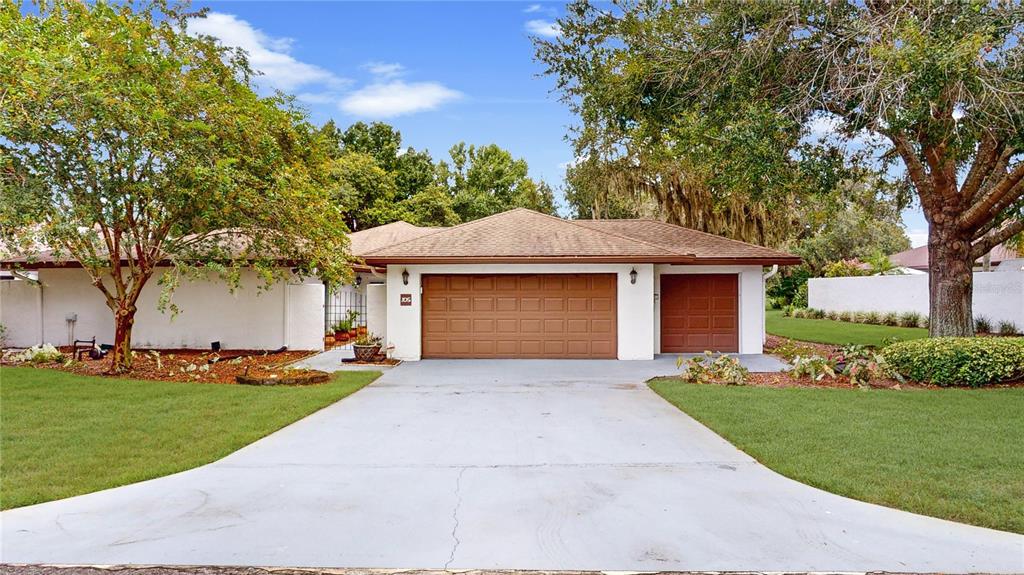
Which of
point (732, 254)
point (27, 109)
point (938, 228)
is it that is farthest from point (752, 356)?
point (27, 109)

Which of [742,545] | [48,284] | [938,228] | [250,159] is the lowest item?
[742,545]

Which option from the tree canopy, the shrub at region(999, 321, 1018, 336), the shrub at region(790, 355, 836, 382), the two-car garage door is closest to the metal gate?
the two-car garage door

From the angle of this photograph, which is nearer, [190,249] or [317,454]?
[317,454]

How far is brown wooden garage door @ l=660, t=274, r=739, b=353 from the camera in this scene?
15.1m

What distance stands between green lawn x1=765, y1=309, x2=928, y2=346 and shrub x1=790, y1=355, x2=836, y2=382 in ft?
18.4

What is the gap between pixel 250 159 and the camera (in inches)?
420

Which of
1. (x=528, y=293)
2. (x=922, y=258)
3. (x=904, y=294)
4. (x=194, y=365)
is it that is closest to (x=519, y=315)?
(x=528, y=293)

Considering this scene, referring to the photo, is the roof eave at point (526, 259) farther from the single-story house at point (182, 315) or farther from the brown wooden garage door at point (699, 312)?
the single-story house at point (182, 315)

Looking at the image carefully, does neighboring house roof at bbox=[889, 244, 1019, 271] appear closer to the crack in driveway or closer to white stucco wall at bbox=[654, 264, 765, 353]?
white stucco wall at bbox=[654, 264, 765, 353]

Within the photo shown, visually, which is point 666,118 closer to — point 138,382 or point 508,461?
point 508,461

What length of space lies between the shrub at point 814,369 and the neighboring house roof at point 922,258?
2121 cm

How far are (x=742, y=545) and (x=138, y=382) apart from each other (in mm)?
10478

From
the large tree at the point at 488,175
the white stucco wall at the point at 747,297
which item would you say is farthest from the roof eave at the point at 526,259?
the large tree at the point at 488,175

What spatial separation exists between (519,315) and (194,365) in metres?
6.97
